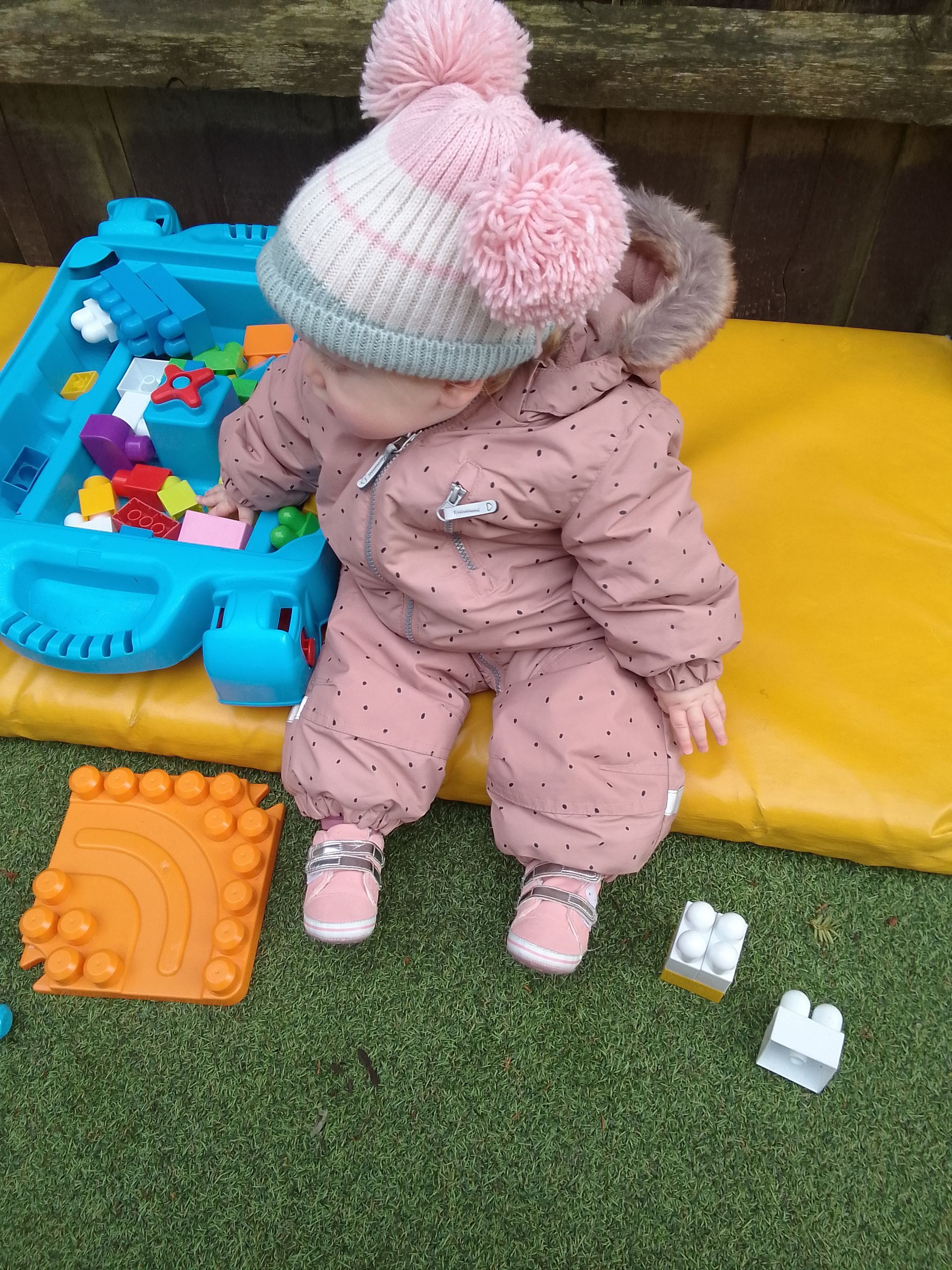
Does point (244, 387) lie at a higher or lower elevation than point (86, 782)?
higher

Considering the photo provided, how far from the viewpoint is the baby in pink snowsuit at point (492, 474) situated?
0.71m

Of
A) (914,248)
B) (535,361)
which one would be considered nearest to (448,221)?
(535,361)

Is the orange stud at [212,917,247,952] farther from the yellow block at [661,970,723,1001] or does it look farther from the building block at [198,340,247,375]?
the building block at [198,340,247,375]

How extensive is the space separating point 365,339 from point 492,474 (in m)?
0.21

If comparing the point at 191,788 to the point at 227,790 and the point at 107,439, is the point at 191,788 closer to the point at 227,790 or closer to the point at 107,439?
the point at 227,790

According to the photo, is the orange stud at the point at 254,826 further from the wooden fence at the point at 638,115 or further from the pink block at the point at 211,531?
the wooden fence at the point at 638,115

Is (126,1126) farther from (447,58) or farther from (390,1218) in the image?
(447,58)

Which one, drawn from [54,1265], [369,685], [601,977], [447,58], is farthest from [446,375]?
[54,1265]

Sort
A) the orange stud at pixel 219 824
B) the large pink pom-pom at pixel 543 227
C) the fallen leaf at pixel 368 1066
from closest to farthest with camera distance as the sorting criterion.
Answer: the large pink pom-pom at pixel 543 227, the fallen leaf at pixel 368 1066, the orange stud at pixel 219 824

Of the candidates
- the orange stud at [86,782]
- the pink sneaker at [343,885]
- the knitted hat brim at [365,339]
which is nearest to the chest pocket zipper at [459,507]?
the knitted hat brim at [365,339]

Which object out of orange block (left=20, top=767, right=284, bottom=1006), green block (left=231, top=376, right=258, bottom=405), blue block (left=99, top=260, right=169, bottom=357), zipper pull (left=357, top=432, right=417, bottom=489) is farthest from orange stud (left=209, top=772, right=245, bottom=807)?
blue block (left=99, top=260, right=169, bottom=357)

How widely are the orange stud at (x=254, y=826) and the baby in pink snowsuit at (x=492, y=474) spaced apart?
3.1 inches

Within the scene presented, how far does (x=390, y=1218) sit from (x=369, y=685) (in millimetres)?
564

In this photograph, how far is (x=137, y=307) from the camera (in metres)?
1.38
